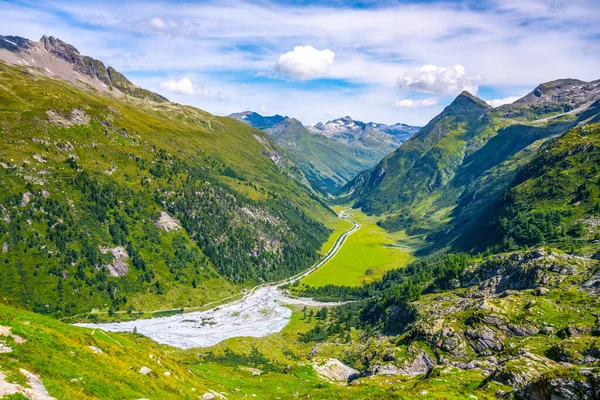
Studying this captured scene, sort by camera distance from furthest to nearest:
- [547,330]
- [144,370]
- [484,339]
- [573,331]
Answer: [484,339]
[547,330]
[573,331]
[144,370]

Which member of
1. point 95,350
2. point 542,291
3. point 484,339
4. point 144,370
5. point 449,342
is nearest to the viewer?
point 95,350

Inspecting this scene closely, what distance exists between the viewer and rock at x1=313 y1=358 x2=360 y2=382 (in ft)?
338

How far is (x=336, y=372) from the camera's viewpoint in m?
106

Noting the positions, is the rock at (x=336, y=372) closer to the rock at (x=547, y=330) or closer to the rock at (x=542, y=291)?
the rock at (x=547, y=330)

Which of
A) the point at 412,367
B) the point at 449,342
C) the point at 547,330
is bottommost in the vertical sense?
the point at 412,367

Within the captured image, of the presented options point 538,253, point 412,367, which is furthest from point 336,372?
point 538,253

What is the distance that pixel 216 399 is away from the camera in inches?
2084

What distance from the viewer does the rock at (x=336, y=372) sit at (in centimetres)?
10296

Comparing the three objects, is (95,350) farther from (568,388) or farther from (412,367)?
(412,367)

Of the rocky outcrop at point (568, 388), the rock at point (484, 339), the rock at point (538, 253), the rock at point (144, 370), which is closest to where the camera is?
the rocky outcrop at point (568, 388)

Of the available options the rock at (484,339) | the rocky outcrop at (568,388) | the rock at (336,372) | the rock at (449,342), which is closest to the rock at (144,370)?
the rocky outcrop at (568,388)

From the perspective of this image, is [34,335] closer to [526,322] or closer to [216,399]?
[216,399]

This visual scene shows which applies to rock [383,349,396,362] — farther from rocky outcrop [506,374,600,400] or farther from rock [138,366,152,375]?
rock [138,366,152,375]

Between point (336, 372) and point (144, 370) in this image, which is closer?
point (144, 370)
